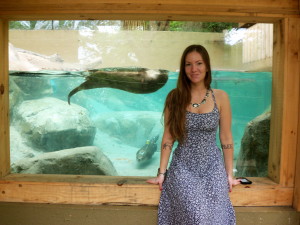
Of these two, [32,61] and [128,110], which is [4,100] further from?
[128,110]

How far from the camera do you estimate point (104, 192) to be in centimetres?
274

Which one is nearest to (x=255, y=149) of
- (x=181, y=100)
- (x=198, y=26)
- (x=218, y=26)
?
(x=218, y=26)

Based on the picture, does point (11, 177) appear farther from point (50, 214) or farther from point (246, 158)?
point (246, 158)

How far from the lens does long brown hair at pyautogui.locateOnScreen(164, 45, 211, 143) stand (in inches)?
86.1

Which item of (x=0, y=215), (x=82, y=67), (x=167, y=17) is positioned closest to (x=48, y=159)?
(x=82, y=67)

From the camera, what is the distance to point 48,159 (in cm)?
486

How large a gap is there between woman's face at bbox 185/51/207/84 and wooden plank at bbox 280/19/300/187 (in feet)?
3.19

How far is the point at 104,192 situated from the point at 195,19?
6.65 feet

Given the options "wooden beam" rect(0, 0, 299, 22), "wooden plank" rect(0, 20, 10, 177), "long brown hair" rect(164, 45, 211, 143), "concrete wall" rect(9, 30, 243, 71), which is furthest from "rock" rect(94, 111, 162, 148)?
"long brown hair" rect(164, 45, 211, 143)

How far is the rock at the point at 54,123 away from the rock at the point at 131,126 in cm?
56

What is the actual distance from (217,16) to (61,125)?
18.5 feet

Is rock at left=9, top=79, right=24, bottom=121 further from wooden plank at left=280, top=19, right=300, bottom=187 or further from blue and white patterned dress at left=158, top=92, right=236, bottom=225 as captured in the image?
wooden plank at left=280, top=19, right=300, bottom=187

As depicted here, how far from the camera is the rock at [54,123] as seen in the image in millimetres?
6688

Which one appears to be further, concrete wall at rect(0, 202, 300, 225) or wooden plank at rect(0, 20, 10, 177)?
wooden plank at rect(0, 20, 10, 177)
